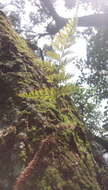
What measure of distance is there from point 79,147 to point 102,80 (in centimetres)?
1175

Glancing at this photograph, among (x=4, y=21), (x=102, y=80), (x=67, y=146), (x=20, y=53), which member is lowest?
(x=67, y=146)

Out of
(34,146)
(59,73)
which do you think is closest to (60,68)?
(59,73)

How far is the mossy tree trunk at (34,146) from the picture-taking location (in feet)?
3.87

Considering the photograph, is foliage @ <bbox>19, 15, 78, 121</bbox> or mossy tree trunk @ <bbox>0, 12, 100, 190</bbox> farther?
foliage @ <bbox>19, 15, 78, 121</bbox>

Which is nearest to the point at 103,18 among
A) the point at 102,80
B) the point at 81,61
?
the point at 81,61

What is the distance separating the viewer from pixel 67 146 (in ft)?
4.68

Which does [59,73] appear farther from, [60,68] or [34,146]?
[34,146]

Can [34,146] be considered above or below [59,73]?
below

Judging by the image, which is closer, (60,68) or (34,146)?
(34,146)

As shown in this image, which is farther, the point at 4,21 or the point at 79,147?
the point at 4,21

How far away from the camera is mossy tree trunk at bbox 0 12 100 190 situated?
1181mm

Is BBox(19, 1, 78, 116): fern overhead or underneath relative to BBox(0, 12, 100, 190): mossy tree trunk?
overhead

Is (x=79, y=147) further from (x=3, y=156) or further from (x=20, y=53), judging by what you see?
(x=20, y=53)

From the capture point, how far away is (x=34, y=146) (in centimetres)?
132
